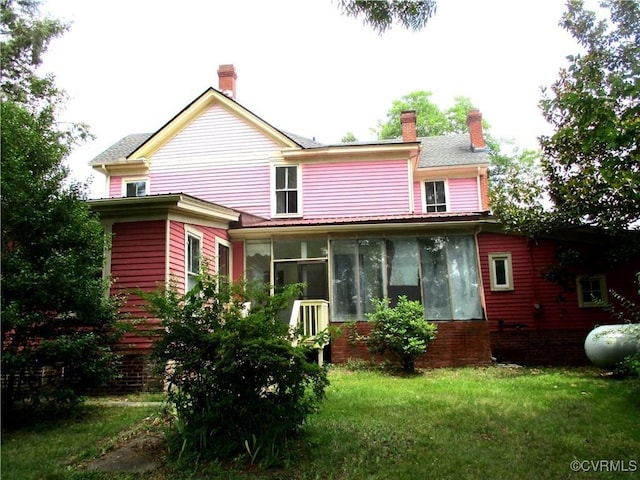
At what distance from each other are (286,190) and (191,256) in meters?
5.98

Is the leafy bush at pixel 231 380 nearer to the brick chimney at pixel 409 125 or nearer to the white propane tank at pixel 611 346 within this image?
the white propane tank at pixel 611 346

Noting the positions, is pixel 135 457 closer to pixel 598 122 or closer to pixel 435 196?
pixel 598 122

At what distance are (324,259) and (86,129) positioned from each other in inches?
500

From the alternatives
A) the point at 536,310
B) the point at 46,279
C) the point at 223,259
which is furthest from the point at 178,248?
the point at 536,310

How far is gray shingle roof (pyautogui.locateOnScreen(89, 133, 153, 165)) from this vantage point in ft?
54.4

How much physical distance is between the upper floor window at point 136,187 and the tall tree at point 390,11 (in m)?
12.3

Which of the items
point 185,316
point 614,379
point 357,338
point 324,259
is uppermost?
point 324,259

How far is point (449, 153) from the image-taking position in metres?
18.7

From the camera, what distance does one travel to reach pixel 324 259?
40.6 ft

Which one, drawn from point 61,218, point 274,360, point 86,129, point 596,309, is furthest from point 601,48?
point 86,129

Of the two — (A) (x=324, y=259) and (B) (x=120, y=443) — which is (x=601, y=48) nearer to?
(A) (x=324, y=259)

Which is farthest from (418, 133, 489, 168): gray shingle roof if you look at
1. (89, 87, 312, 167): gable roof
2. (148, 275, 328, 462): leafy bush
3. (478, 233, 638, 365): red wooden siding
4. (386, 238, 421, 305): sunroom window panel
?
(148, 275, 328, 462): leafy bush

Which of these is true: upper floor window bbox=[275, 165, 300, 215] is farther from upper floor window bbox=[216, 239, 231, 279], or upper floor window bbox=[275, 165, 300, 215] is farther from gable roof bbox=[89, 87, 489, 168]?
upper floor window bbox=[216, 239, 231, 279]

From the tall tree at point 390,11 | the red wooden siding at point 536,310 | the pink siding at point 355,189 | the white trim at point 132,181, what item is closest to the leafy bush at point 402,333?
the red wooden siding at point 536,310
